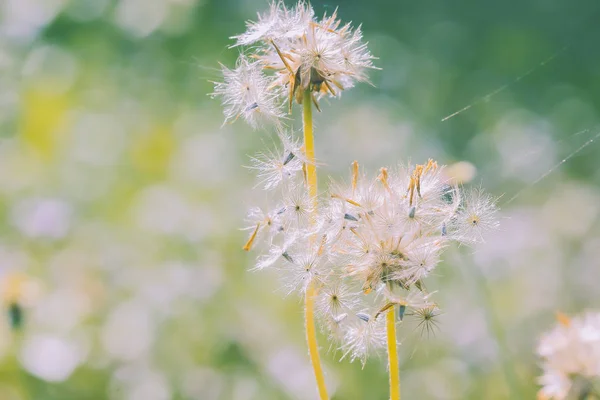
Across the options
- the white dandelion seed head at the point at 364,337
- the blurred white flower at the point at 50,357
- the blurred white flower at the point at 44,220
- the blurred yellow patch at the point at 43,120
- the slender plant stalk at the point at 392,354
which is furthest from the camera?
the blurred yellow patch at the point at 43,120

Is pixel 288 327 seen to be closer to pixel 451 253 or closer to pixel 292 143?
pixel 451 253

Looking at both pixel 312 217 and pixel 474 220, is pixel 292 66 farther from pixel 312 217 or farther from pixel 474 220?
pixel 474 220

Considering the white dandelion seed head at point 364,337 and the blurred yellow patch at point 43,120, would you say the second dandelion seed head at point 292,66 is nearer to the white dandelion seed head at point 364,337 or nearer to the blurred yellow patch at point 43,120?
the white dandelion seed head at point 364,337

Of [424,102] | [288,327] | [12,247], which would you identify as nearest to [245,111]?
[288,327]

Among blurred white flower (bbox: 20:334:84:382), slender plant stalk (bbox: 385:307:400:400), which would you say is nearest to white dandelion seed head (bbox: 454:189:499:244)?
slender plant stalk (bbox: 385:307:400:400)

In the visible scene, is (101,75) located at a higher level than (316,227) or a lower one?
higher

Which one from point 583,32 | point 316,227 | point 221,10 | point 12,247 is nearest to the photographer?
point 316,227

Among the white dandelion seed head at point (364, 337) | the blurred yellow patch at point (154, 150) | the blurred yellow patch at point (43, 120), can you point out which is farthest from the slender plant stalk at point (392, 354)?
the blurred yellow patch at point (43, 120)
